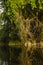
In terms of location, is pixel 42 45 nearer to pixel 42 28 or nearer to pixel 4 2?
pixel 42 28

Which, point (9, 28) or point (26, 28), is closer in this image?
point (26, 28)

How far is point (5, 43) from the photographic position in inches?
1198

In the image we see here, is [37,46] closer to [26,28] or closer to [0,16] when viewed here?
[26,28]

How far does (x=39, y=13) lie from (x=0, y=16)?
4974 mm

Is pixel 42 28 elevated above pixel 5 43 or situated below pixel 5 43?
above

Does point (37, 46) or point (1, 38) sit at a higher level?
point (37, 46)

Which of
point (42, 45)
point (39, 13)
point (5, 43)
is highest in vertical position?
point (39, 13)

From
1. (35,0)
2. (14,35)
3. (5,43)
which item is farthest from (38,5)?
(5,43)

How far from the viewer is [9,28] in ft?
95.1

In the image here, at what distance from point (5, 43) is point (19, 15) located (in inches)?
245

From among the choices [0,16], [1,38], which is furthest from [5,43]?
[0,16]

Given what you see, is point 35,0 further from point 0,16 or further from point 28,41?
point 0,16

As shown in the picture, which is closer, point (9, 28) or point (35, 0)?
point (35, 0)

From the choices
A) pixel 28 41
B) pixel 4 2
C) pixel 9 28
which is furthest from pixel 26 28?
pixel 9 28
